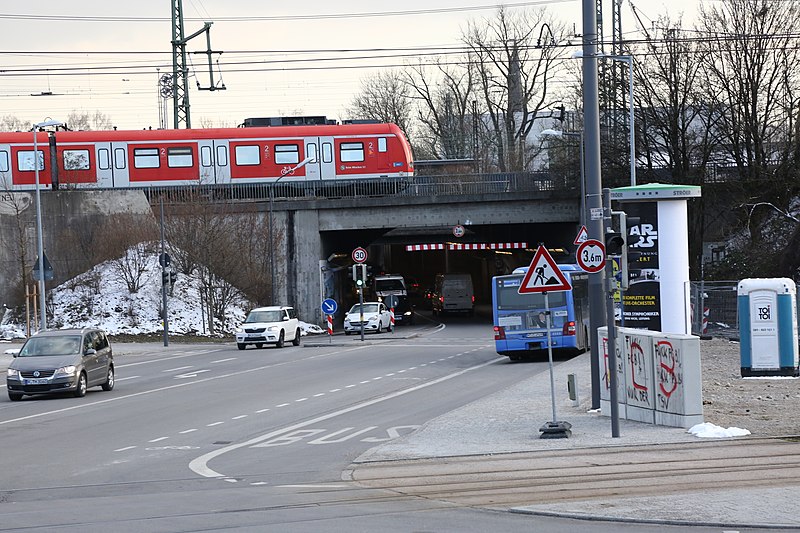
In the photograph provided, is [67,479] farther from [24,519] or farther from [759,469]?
[759,469]

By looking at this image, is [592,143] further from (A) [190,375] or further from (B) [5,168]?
(B) [5,168]

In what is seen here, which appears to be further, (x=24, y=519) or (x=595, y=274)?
(x=595, y=274)

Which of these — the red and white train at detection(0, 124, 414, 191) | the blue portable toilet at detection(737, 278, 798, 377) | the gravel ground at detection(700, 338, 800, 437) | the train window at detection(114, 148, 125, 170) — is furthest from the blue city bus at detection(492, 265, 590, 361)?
the train window at detection(114, 148, 125, 170)

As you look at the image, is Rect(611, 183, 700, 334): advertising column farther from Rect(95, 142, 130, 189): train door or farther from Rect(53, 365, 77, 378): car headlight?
Rect(95, 142, 130, 189): train door

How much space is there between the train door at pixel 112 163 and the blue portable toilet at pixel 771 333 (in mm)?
37713

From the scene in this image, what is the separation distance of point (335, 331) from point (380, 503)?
49.5m

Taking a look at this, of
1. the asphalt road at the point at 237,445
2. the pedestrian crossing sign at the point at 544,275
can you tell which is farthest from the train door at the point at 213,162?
the pedestrian crossing sign at the point at 544,275

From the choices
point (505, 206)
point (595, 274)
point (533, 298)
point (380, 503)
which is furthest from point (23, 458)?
point (505, 206)

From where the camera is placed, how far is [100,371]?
27.8 metres

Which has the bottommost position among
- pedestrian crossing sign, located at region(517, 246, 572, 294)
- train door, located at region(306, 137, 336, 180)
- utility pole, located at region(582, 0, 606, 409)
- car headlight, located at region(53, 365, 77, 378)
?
car headlight, located at region(53, 365, 77, 378)

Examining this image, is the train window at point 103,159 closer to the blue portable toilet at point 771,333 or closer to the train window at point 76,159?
the train window at point 76,159

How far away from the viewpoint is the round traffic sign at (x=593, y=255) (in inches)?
635

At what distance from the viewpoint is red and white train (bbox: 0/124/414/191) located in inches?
2153

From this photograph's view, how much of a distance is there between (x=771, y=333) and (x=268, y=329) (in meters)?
24.5
